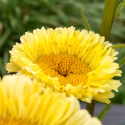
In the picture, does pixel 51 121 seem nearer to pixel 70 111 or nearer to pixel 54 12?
pixel 70 111

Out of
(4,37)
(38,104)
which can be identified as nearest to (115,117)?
(38,104)

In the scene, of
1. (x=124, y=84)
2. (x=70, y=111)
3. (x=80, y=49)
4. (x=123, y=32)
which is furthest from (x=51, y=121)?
(x=123, y=32)

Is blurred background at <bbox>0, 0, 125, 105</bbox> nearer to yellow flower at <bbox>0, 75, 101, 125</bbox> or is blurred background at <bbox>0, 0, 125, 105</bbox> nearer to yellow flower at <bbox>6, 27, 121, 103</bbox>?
yellow flower at <bbox>6, 27, 121, 103</bbox>

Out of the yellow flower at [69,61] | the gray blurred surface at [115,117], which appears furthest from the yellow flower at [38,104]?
the gray blurred surface at [115,117]

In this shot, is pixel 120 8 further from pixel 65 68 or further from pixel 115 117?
pixel 115 117

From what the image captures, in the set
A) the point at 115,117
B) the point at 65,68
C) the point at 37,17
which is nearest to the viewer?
the point at 65,68

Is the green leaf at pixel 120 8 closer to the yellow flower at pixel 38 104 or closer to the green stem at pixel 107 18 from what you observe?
the green stem at pixel 107 18
